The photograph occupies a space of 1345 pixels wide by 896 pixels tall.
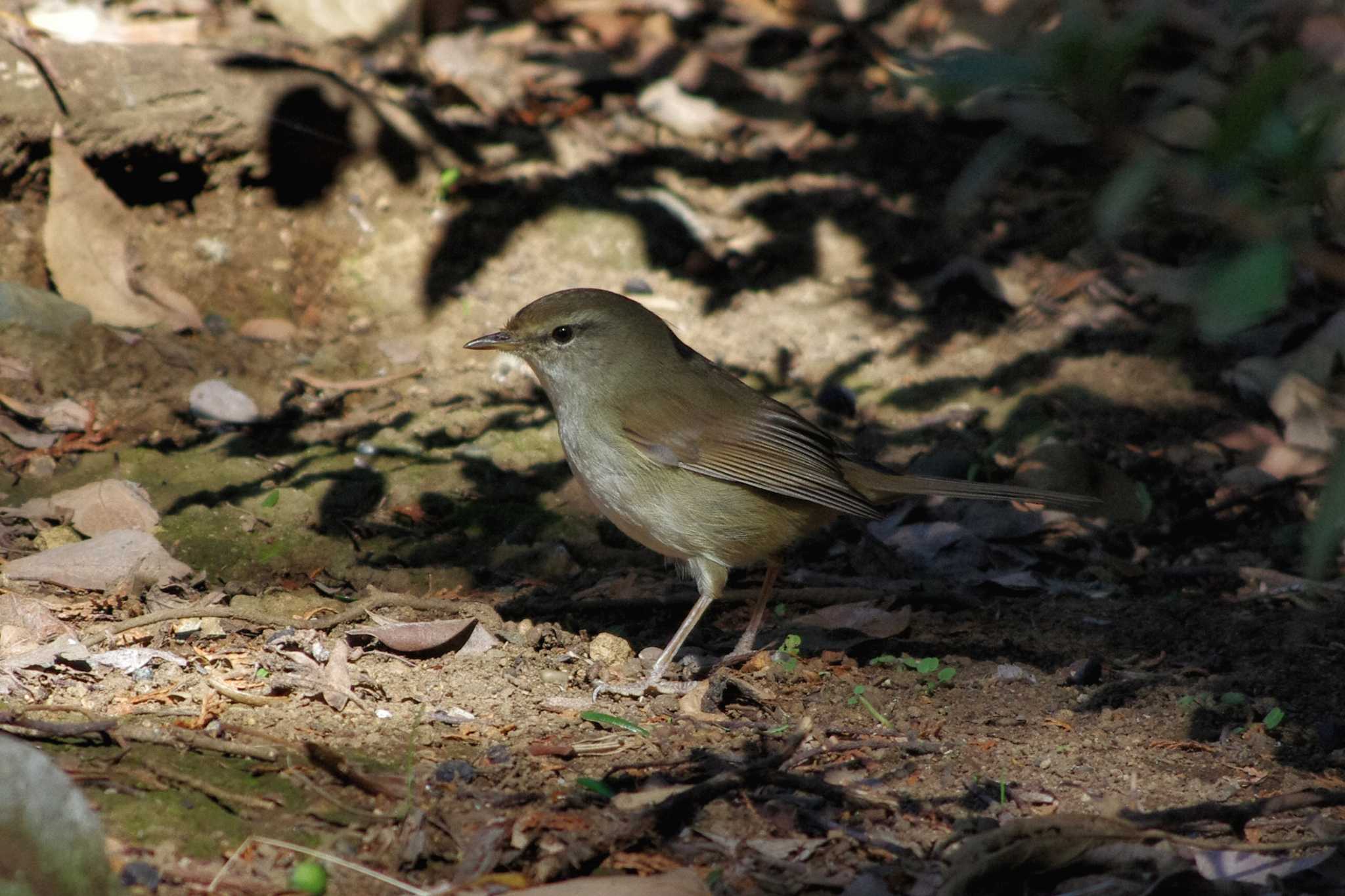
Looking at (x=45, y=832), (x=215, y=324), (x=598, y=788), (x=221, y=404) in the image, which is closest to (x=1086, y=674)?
(x=598, y=788)

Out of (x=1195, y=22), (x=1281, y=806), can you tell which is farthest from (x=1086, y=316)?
(x=1281, y=806)

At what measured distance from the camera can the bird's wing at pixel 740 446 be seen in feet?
14.9

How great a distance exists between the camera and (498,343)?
15.8ft

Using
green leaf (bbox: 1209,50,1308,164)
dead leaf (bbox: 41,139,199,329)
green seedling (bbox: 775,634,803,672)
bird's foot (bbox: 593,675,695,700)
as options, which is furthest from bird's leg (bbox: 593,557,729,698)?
dead leaf (bbox: 41,139,199,329)

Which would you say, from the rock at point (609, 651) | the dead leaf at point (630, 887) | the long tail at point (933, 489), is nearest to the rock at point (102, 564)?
the rock at point (609, 651)

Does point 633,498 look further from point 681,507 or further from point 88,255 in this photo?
point 88,255

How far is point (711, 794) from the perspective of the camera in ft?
10.1

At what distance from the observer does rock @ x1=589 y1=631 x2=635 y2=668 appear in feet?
14.1

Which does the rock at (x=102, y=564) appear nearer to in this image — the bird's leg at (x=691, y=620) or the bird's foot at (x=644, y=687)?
the bird's foot at (x=644, y=687)

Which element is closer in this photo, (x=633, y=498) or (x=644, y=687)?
(x=644, y=687)

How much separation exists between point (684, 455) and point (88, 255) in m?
3.51

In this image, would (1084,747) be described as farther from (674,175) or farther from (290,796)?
(674,175)

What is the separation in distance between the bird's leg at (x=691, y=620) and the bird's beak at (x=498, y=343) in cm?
109

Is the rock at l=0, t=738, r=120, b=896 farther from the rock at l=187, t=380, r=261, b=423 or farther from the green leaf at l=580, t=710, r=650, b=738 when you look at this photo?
the rock at l=187, t=380, r=261, b=423
